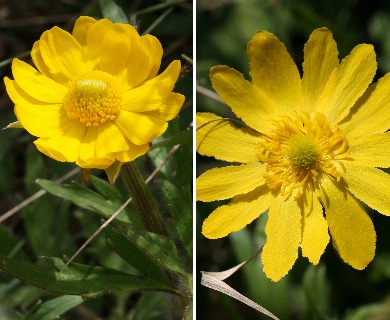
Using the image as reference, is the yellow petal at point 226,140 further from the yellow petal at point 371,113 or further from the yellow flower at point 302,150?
the yellow petal at point 371,113

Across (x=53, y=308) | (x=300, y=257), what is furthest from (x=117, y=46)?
(x=300, y=257)

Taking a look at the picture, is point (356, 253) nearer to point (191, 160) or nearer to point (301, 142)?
point (301, 142)

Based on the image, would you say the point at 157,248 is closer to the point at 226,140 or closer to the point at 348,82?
the point at 226,140

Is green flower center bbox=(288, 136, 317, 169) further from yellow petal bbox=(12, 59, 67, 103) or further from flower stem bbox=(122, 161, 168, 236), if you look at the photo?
yellow petal bbox=(12, 59, 67, 103)

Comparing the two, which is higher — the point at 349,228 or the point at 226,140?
the point at 226,140

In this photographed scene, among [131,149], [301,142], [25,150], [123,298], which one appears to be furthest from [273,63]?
[25,150]
